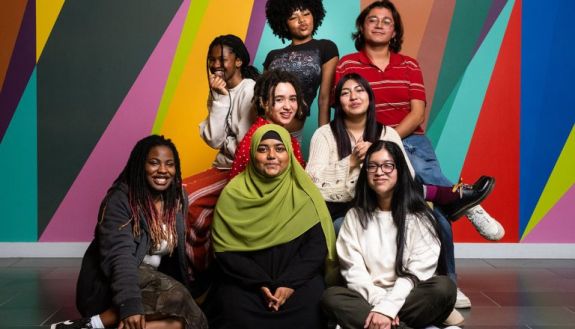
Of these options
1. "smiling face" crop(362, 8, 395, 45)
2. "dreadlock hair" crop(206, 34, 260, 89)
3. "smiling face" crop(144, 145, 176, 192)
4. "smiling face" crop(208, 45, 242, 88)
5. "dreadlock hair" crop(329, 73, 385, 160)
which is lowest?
"smiling face" crop(144, 145, 176, 192)

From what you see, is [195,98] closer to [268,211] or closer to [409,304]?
[268,211]

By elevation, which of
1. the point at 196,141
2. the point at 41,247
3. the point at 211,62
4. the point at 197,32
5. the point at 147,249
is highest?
the point at 197,32

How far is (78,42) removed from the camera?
4.68 meters


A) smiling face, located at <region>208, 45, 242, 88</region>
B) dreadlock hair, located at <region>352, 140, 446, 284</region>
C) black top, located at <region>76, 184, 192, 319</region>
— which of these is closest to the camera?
black top, located at <region>76, 184, 192, 319</region>

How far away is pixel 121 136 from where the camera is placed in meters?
4.68

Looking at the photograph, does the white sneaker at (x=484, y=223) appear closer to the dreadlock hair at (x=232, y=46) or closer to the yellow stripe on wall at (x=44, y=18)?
the dreadlock hair at (x=232, y=46)

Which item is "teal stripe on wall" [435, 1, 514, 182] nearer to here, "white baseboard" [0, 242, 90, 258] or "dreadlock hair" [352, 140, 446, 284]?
"dreadlock hair" [352, 140, 446, 284]

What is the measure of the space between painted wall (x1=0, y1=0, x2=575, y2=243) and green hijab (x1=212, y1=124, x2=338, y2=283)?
61.2 inches

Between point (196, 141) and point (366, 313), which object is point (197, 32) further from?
point (366, 313)

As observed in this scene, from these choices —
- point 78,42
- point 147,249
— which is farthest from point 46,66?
point 147,249

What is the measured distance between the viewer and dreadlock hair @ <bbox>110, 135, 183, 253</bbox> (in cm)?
299

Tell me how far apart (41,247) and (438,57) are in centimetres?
293

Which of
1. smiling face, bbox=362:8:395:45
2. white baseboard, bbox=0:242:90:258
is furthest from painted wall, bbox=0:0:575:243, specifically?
smiling face, bbox=362:8:395:45

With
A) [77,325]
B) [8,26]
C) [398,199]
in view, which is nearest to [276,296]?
[398,199]
